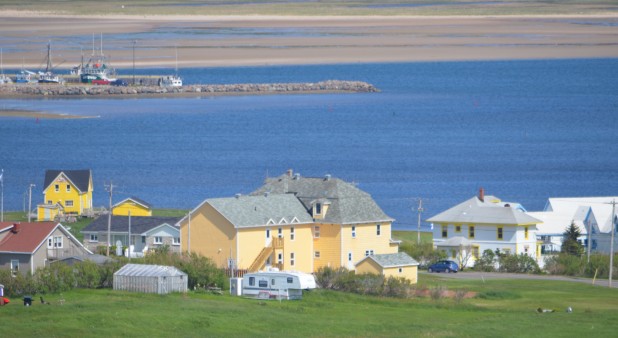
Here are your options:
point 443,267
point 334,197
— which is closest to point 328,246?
point 334,197

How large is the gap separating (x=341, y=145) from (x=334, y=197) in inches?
2661

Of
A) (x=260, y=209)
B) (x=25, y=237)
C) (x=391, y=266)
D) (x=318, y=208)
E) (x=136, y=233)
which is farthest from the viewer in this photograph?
(x=136, y=233)

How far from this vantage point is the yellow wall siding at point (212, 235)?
61312 mm

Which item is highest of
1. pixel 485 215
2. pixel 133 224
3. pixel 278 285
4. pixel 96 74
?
pixel 96 74

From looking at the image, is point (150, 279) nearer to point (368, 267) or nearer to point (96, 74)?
point (368, 267)

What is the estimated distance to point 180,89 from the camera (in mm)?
189500

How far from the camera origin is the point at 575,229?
240 ft

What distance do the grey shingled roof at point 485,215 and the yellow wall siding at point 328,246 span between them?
10.1 metres

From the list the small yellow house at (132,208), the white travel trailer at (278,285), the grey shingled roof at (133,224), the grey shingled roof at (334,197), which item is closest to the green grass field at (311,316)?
the white travel trailer at (278,285)

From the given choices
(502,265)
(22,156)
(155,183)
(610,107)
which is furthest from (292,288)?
(610,107)

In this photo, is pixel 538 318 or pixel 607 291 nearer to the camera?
pixel 538 318

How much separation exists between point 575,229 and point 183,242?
1940cm

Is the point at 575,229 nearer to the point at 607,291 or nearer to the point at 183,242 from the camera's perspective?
the point at 607,291

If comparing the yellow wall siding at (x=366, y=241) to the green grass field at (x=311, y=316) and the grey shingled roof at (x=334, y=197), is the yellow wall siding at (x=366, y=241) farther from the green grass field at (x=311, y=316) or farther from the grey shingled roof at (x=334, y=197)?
the green grass field at (x=311, y=316)
